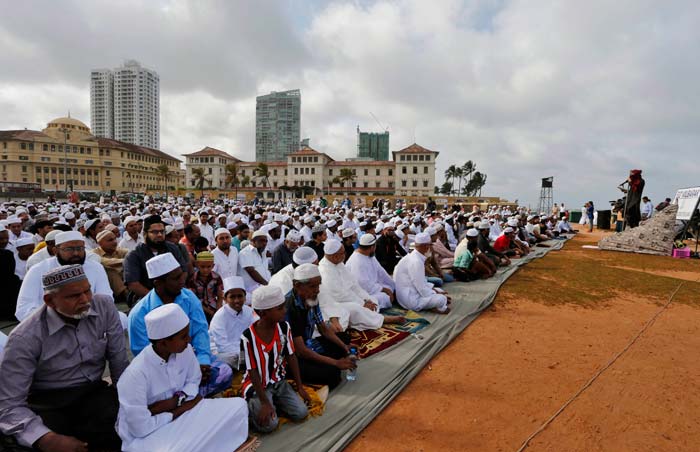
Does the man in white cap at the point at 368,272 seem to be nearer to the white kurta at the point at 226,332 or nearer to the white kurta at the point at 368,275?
the white kurta at the point at 368,275

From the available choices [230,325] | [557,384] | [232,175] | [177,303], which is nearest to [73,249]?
[177,303]

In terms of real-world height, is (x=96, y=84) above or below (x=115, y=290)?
above

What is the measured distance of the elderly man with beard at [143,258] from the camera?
158 inches

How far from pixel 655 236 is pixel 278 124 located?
89.8 metres

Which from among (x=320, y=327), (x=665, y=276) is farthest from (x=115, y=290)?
(x=665, y=276)

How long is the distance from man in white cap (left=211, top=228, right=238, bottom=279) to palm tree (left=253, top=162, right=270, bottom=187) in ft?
193

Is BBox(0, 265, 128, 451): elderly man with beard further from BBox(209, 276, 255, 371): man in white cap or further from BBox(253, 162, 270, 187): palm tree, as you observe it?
BBox(253, 162, 270, 187): palm tree

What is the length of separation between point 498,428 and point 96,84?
131307 mm

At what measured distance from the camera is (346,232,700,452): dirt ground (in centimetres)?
279

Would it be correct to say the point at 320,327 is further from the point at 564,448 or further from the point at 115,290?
the point at 115,290

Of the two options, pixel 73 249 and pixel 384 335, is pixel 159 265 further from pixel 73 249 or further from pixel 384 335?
pixel 384 335

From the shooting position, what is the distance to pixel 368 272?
18.7 feet

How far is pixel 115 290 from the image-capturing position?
5551mm

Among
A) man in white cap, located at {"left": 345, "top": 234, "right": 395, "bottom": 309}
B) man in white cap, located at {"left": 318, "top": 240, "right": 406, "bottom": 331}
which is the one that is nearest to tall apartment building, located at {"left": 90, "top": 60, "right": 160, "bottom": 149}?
man in white cap, located at {"left": 345, "top": 234, "right": 395, "bottom": 309}
